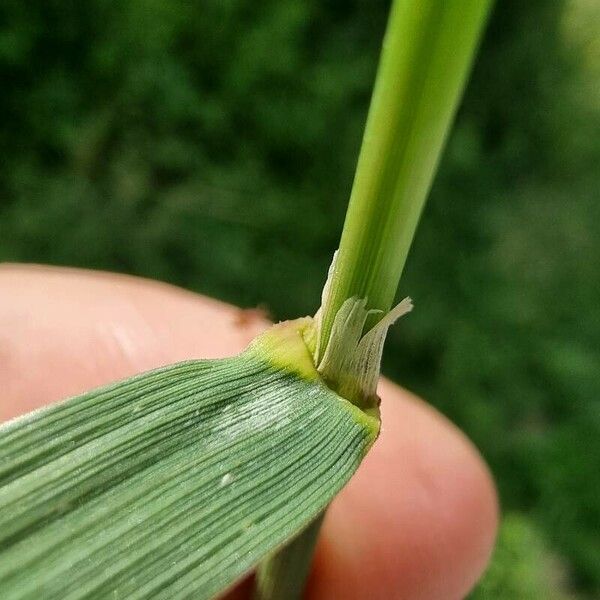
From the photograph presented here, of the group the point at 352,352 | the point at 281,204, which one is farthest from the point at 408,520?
the point at 281,204

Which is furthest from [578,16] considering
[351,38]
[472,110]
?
[351,38]

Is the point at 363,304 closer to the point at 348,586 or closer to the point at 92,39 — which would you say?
the point at 348,586

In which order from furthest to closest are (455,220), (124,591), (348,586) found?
1. (455,220)
2. (348,586)
3. (124,591)

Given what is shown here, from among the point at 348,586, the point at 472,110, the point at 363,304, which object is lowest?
the point at 348,586

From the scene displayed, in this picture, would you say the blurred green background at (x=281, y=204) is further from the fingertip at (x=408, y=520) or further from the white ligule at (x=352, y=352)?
the white ligule at (x=352, y=352)

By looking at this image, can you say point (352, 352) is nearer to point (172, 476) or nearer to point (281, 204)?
point (172, 476)

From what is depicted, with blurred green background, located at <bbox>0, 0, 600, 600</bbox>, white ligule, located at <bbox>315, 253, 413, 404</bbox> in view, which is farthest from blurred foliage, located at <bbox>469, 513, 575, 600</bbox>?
white ligule, located at <bbox>315, 253, 413, 404</bbox>

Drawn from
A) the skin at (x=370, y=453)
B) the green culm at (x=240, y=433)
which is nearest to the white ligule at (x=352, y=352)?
the green culm at (x=240, y=433)

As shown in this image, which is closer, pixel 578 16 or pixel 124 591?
pixel 124 591
